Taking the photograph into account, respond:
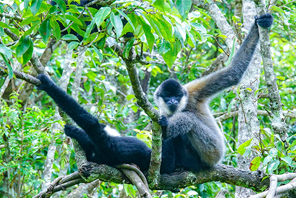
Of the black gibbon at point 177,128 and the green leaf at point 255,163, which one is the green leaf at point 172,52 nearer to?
the black gibbon at point 177,128

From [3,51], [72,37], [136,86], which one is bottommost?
[136,86]

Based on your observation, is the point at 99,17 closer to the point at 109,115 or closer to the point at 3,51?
the point at 3,51

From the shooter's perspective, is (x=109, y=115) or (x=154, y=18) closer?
(x=154, y=18)

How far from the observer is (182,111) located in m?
5.66

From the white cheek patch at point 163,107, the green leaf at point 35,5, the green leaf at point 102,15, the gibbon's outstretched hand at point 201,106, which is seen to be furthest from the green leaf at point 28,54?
the white cheek patch at point 163,107

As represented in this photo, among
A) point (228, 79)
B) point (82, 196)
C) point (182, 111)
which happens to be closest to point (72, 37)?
point (182, 111)

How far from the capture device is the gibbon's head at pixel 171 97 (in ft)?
18.7

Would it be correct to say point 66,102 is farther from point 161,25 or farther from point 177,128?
point 177,128

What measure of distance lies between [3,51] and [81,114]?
1.32 metres

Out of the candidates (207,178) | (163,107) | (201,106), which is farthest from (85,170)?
(201,106)

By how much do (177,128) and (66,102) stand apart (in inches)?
75.4

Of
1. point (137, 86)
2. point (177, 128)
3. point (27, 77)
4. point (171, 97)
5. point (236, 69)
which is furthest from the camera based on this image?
point (171, 97)

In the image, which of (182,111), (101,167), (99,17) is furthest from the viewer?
(182,111)

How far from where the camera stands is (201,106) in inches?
235
